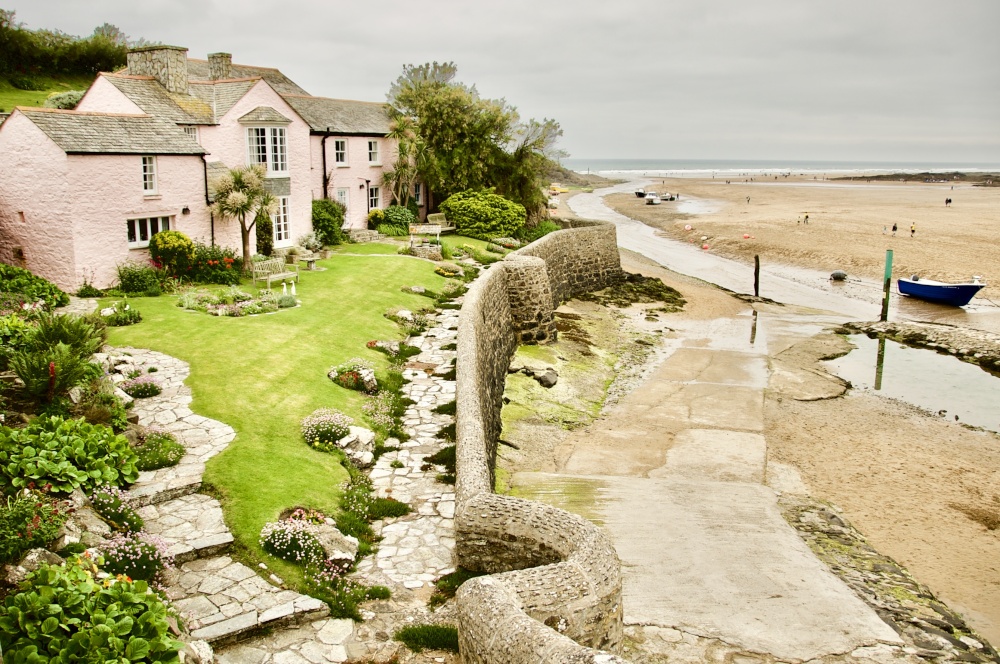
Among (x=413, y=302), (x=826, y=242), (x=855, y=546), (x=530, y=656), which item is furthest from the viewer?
(x=826, y=242)

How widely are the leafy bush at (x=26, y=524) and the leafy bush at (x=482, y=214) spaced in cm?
2951

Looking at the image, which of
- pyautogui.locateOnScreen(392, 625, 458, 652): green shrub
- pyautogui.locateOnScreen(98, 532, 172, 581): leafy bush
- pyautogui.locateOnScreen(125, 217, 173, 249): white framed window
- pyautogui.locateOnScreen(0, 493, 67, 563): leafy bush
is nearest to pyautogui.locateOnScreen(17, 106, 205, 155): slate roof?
pyautogui.locateOnScreen(125, 217, 173, 249): white framed window

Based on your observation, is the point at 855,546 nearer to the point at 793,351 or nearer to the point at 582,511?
the point at 582,511

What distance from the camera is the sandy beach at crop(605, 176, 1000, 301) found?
143 ft

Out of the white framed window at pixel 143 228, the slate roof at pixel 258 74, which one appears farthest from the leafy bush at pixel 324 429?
the slate roof at pixel 258 74

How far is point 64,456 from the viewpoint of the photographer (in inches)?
367

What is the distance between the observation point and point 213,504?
10055 mm

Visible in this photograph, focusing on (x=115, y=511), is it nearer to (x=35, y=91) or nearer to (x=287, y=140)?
(x=287, y=140)

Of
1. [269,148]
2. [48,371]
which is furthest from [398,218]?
[48,371]

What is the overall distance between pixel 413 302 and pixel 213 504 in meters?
13.2

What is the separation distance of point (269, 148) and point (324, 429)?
18822 mm

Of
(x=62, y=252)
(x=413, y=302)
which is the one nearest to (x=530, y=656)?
(x=413, y=302)

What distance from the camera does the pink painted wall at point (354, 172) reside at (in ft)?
109

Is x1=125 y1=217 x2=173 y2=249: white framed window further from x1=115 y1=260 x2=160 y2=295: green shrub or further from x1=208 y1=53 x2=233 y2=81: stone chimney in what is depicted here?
x1=208 y1=53 x2=233 y2=81: stone chimney
